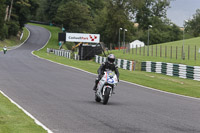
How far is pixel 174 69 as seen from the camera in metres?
33.1

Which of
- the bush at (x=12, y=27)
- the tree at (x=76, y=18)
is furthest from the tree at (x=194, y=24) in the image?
the bush at (x=12, y=27)

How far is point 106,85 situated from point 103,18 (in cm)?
10452

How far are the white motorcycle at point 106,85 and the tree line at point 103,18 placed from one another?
2361 inches

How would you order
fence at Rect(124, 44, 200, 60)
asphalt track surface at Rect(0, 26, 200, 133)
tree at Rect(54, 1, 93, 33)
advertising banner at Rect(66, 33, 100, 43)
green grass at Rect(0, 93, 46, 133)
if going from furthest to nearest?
1. tree at Rect(54, 1, 93, 33)
2. advertising banner at Rect(66, 33, 100, 43)
3. fence at Rect(124, 44, 200, 60)
4. asphalt track surface at Rect(0, 26, 200, 133)
5. green grass at Rect(0, 93, 46, 133)

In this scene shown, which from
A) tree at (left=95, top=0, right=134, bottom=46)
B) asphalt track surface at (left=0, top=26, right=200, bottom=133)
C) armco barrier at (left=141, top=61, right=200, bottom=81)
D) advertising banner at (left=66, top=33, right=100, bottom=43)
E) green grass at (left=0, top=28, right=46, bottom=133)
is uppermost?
tree at (left=95, top=0, right=134, bottom=46)

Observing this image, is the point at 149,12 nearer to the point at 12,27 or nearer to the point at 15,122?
the point at 12,27

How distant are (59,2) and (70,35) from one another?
75.0m

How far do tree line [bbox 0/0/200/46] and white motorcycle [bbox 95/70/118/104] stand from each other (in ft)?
197

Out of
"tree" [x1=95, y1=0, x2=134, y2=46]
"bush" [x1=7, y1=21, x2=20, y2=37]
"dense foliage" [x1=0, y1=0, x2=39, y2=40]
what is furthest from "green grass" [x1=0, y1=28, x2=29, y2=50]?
"tree" [x1=95, y1=0, x2=134, y2=46]

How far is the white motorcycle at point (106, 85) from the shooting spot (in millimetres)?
13891

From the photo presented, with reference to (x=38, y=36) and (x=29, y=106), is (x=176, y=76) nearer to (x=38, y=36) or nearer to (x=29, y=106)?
(x=29, y=106)

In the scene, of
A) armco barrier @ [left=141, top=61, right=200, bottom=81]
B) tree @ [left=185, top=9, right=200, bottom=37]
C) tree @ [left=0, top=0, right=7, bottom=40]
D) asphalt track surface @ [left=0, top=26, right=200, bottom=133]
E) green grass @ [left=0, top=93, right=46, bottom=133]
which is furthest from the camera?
tree @ [left=185, top=9, right=200, bottom=37]

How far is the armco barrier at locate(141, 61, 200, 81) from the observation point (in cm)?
3015

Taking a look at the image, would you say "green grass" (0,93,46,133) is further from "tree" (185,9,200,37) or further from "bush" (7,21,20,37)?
"tree" (185,9,200,37)
